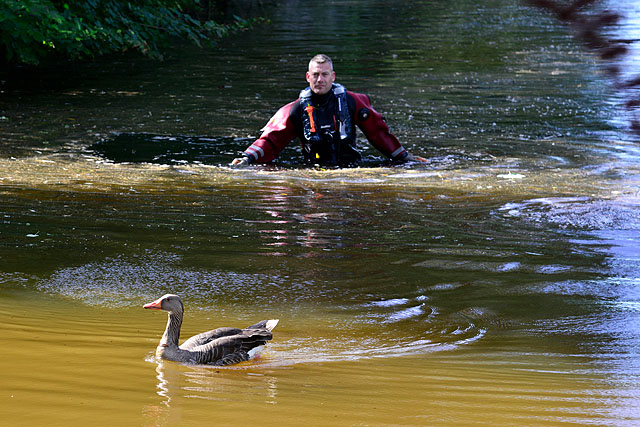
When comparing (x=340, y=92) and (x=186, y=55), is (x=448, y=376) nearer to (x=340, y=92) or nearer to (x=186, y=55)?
(x=340, y=92)

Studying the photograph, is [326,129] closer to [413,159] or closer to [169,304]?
[413,159]

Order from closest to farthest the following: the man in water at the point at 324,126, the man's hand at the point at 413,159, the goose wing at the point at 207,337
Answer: the goose wing at the point at 207,337 < the man in water at the point at 324,126 < the man's hand at the point at 413,159

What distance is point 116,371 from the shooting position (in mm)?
4355

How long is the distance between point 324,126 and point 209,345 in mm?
7002

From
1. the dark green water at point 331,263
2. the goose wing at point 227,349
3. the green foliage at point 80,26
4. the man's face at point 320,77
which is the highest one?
the green foliage at point 80,26

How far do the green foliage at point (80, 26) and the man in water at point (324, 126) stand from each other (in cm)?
706

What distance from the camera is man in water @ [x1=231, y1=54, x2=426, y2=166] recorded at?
11.2m

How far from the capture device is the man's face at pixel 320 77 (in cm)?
1102

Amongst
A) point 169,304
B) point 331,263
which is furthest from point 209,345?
point 331,263

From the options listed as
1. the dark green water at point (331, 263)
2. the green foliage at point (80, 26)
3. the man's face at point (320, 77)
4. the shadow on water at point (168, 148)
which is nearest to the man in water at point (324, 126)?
the man's face at point (320, 77)

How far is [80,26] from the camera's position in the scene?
56.5 feet

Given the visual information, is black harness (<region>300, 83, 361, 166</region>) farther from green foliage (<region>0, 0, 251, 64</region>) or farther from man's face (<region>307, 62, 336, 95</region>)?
green foliage (<region>0, 0, 251, 64</region>)

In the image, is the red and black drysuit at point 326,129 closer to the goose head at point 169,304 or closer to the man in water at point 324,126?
the man in water at point 324,126

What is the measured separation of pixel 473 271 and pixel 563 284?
718mm
